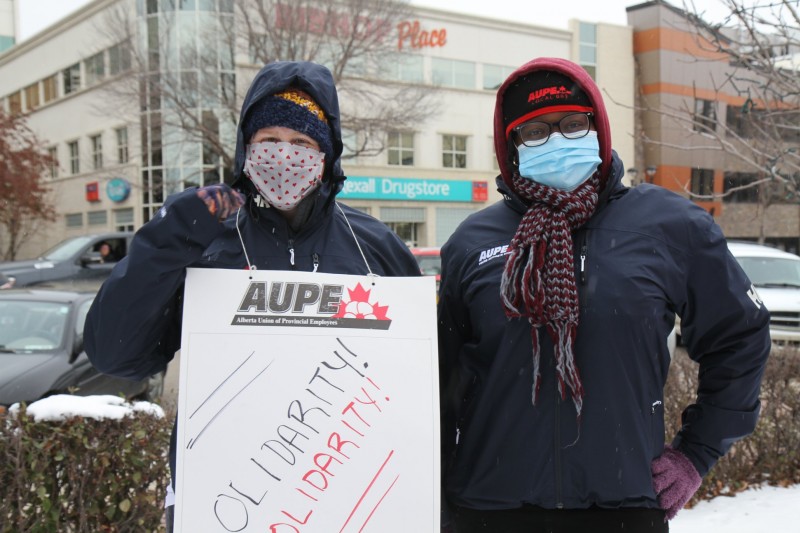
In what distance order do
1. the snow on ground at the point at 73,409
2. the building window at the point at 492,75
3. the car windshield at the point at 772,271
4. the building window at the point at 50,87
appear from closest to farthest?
the snow on ground at the point at 73,409
the car windshield at the point at 772,271
the building window at the point at 492,75
the building window at the point at 50,87

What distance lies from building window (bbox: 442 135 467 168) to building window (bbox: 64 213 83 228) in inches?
681

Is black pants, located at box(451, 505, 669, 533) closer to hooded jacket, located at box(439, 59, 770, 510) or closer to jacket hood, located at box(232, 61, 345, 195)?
hooded jacket, located at box(439, 59, 770, 510)

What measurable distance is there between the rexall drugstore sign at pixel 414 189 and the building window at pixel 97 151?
10873 mm

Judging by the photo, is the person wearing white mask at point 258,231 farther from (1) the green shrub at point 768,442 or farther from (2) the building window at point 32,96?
(2) the building window at point 32,96

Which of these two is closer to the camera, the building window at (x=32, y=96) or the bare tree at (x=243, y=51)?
the bare tree at (x=243, y=51)

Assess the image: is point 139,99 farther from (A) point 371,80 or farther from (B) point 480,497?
(B) point 480,497

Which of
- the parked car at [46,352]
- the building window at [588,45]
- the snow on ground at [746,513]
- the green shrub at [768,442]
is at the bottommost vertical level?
the snow on ground at [746,513]

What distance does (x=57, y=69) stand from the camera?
110ft

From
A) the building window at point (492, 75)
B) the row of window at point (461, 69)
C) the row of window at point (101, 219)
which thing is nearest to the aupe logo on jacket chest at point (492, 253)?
the row of window at point (461, 69)

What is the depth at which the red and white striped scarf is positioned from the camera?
1895 mm

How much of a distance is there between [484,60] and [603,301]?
33.3 metres

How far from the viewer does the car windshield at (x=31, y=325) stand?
629 centimetres

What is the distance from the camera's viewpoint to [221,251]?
209 cm

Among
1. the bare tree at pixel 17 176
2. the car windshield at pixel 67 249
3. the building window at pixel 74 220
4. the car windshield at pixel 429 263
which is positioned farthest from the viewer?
the building window at pixel 74 220
